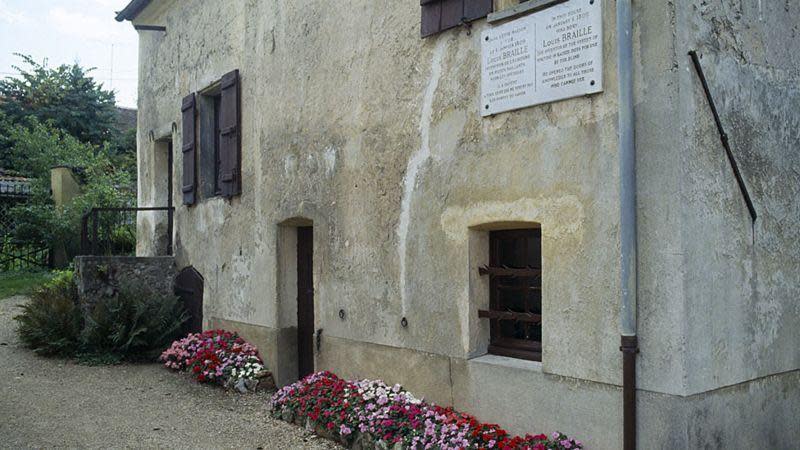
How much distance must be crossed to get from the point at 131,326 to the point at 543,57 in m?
7.11

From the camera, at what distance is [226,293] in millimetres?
9305

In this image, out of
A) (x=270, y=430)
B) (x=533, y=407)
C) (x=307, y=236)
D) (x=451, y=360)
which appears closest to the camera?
(x=533, y=407)

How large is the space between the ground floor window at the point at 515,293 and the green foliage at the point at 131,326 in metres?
5.80

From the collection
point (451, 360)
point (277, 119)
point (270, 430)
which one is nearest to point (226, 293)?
point (277, 119)

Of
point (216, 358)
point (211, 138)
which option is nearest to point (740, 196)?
point (216, 358)

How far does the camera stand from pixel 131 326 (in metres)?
9.72

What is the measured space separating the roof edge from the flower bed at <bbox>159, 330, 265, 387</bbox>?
5730 mm

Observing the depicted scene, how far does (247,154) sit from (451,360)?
4.35m

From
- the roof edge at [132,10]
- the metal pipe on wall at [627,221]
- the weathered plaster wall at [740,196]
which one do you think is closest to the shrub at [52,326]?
the roof edge at [132,10]

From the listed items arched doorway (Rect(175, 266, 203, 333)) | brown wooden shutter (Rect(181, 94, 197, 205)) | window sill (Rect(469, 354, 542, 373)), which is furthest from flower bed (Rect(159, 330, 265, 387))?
window sill (Rect(469, 354, 542, 373))

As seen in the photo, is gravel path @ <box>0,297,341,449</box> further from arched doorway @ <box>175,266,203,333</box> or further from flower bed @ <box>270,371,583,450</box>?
arched doorway @ <box>175,266,203,333</box>

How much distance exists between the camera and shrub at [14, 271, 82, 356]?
379 inches

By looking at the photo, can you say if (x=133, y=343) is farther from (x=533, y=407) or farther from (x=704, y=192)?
(x=704, y=192)

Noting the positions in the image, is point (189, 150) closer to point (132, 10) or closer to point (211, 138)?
point (211, 138)
